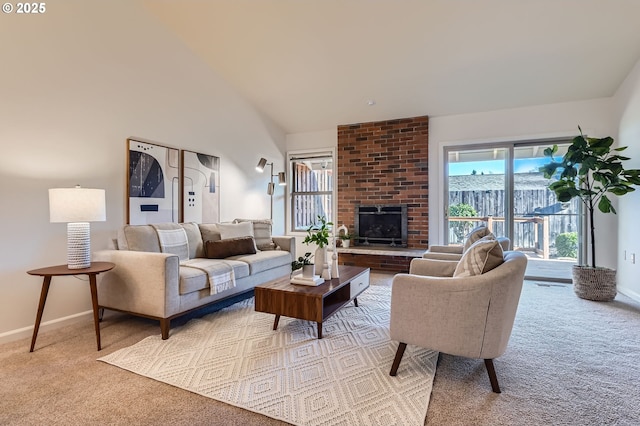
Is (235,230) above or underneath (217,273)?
above

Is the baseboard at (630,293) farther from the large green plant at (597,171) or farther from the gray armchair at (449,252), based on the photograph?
the gray armchair at (449,252)

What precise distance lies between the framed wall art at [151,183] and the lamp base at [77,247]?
0.77 meters

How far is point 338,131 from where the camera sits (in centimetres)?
539

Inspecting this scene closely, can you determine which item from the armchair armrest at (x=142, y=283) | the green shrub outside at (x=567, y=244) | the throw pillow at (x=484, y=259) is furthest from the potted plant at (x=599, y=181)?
the armchair armrest at (x=142, y=283)

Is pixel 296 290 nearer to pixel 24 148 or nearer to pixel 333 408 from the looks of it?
pixel 333 408

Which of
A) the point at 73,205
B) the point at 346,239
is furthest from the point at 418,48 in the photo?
the point at 73,205

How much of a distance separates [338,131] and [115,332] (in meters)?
4.20

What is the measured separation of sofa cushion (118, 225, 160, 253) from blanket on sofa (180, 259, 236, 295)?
0.33 m

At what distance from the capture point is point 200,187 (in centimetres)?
399

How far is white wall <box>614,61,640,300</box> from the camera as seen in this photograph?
3387mm

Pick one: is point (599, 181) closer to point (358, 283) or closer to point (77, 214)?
point (358, 283)

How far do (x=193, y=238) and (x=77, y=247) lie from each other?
1158 mm

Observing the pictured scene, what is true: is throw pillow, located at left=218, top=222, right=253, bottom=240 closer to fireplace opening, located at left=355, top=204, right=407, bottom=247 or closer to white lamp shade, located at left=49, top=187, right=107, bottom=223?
white lamp shade, located at left=49, top=187, right=107, bottom=223

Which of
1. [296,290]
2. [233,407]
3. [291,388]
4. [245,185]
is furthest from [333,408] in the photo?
[245,185]
